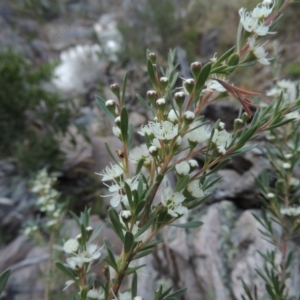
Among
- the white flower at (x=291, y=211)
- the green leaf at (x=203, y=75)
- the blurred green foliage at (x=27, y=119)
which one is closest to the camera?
the green leaf at (x=203, y=75)

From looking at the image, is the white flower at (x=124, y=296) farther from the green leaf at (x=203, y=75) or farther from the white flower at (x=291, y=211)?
the white flower at (x=291, y=211)

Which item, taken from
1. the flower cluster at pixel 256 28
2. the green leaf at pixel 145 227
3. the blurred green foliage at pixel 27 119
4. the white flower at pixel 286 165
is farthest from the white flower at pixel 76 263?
the blurred green foliage at pixel 27 119

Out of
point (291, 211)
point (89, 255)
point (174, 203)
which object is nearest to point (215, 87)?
point (174, 203)

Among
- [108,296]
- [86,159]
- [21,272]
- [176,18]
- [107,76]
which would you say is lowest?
[108,296]

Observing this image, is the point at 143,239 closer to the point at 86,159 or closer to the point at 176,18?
the point at 86,159

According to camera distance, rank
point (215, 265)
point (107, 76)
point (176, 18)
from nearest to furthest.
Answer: point (215, 265)
point (107, 76)
point (176, 18)

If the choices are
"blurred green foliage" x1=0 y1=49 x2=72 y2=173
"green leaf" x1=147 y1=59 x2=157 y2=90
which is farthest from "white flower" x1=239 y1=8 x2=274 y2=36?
"blurred green foliage" x1=0 y1=49 x2=72 y2=173

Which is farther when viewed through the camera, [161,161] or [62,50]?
[62,50]

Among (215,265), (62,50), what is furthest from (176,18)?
(215,265)
